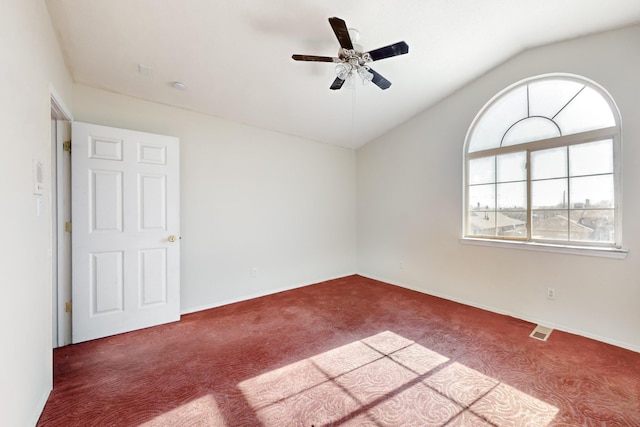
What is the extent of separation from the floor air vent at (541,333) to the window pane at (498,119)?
7.02 feet

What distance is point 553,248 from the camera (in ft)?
9.23

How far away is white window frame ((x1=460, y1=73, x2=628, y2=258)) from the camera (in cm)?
251

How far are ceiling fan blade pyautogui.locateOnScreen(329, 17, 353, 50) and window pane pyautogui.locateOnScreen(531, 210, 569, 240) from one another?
2.80 meters

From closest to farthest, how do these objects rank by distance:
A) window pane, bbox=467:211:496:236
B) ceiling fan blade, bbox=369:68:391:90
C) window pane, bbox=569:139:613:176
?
ceiling fan blade, bbox=369:68:391:90 → window pane, bbox=569:139:613:176 → window pane, bbox=467:211:496:236

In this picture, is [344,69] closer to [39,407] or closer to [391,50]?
[391,50]

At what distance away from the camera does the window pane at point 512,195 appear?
3.16 meters

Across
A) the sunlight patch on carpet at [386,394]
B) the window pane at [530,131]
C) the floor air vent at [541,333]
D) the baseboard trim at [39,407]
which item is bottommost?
the sunlight patch on carpet at [386,394]

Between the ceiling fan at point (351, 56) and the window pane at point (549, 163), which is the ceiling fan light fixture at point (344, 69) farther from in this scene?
the window pane at point (549, 163)

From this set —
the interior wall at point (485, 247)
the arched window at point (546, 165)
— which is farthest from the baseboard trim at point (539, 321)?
the arched window at point (546, 165)

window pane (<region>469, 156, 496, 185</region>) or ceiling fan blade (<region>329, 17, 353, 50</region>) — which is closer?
ceiling fan blade (<region>329, 17, 353, 50</region>)

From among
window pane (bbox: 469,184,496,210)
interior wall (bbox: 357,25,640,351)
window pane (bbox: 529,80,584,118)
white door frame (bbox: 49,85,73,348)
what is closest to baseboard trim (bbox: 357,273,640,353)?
interior wall (bbox: 357,25,640,351)

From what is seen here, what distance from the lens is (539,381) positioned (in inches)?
76.9

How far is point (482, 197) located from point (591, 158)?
1.07 m

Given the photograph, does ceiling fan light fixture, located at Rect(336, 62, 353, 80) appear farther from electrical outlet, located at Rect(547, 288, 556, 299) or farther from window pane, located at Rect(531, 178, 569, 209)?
electrical outlet, located at Rect(547, 288, 556, 299)
